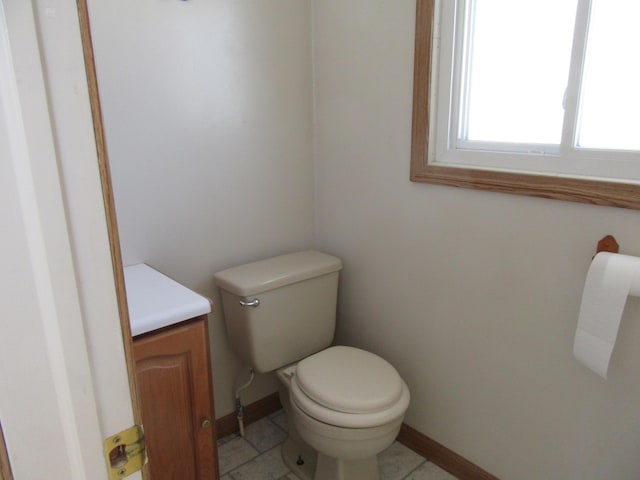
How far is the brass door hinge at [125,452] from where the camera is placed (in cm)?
49

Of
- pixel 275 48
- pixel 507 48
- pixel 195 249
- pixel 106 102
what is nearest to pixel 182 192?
pixel 195 249

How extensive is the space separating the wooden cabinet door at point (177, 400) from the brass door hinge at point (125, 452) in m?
0.69

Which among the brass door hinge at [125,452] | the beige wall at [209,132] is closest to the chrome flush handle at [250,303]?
the beige wall at [209,132]

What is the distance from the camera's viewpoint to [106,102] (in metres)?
1.43

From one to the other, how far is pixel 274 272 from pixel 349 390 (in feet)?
1.66

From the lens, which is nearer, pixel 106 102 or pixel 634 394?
pixel 634 394

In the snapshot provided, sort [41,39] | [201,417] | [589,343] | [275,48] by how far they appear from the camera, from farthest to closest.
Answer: [275,48]
[201,417]
[589,343]
[41,39]

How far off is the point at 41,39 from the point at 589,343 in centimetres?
131

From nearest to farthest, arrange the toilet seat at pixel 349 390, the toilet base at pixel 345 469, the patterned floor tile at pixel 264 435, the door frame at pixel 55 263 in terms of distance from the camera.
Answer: the door frame at pixel 55 263 → the toilet seat at pixel 349 390 → the toilet base at pixel 345 469 → the patterned floor tile at pixel 264 435

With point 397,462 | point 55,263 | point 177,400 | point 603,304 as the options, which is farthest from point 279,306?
point 55,263

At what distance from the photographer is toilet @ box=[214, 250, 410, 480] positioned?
143cm

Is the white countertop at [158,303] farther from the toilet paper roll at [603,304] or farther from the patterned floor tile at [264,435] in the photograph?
the toilet paper roll at [603,304]

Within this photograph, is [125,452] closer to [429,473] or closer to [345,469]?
[345,469]

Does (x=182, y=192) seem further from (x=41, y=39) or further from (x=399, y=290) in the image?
(x=41, y=39)
